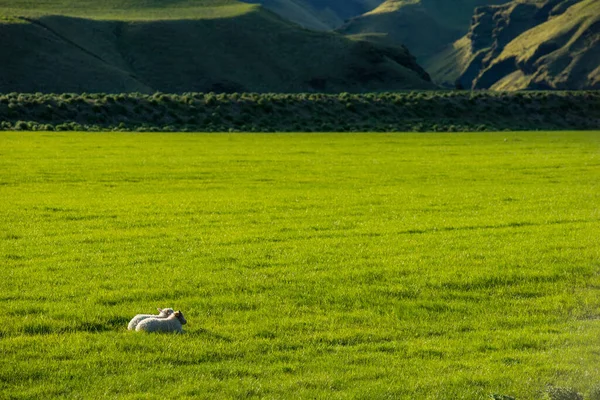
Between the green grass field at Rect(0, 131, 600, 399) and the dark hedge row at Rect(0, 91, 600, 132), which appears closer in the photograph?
the green grass field at Rect(0, 131, 600, 399)

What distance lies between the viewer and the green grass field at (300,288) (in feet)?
34.2

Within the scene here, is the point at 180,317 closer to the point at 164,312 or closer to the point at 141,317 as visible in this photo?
the point at 164,312

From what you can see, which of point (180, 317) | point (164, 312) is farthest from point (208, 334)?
point (164, 312)

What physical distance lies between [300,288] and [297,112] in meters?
78.9

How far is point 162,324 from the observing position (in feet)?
39.3

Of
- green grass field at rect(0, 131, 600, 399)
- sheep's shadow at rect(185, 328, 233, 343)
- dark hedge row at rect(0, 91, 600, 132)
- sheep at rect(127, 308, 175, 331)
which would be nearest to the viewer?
green grass field at rect(0, 131, 600, 399)

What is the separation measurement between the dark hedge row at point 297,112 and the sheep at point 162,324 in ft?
209

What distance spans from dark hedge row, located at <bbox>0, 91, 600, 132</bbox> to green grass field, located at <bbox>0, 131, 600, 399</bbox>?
A: 4672cm

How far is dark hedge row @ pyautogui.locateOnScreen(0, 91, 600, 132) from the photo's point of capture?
79938 mm

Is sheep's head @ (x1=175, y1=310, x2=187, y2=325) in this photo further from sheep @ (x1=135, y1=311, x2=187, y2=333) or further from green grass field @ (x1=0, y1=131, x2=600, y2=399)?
green grass field @ (x1=0, y1=131, x2=600, y2=399)

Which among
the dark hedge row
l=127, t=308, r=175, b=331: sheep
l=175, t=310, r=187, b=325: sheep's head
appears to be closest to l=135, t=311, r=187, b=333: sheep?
l=175, t=310, r=187, b=325: sheep's head

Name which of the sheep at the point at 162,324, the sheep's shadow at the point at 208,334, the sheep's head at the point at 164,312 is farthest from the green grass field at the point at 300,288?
the sheep's head at the point at 164,312

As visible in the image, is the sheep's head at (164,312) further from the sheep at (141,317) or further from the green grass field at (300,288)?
the green grass field at (300,288)

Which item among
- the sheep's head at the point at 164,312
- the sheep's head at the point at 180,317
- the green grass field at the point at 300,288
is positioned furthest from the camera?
the sheep's head at the point at 164,312
